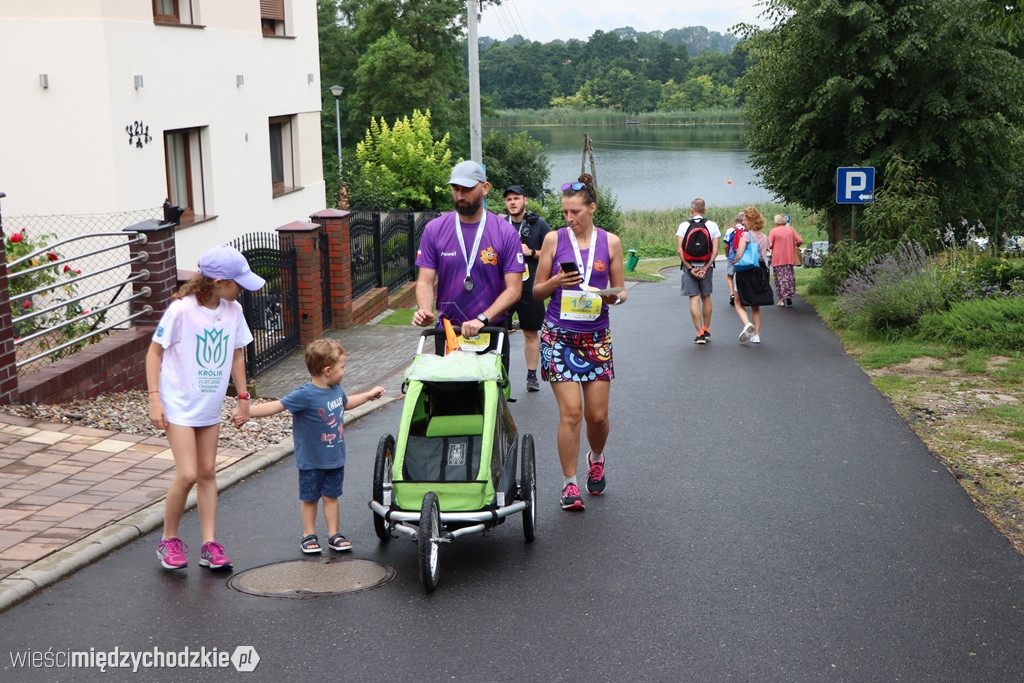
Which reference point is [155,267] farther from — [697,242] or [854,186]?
[854,186]

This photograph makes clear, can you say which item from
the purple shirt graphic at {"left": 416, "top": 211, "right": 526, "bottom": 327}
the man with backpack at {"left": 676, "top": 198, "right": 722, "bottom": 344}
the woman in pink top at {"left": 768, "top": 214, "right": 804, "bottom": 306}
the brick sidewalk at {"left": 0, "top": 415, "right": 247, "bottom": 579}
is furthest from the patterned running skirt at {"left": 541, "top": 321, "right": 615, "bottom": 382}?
the woman in pink top at {"left": 768, "top": 214, "right": 804, "bottom": 306}

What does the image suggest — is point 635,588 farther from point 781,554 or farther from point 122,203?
point 122,203

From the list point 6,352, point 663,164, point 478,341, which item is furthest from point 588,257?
point 663,164

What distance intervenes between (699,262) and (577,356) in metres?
7.12

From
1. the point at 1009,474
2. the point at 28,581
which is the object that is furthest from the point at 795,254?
the point at 28,581

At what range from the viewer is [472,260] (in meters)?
6.70

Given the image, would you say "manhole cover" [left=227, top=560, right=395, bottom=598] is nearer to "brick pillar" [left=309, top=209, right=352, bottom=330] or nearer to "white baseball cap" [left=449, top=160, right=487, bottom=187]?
"white baseball cap" [left=449, top=160, right=487, bottom=187]

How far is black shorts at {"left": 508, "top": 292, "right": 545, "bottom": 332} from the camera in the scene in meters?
10.3

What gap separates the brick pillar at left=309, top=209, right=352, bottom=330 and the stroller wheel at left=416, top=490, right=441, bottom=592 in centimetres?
994

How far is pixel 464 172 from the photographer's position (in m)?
6.51

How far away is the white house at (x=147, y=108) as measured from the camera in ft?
49.6

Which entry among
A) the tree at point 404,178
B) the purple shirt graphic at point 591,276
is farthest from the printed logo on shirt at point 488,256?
the tree at point 404,178

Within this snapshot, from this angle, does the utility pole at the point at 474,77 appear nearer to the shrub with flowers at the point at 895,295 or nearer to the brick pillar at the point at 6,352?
the shrub with flowers at the point at 895,295

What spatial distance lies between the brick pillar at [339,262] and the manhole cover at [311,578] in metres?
9.58
